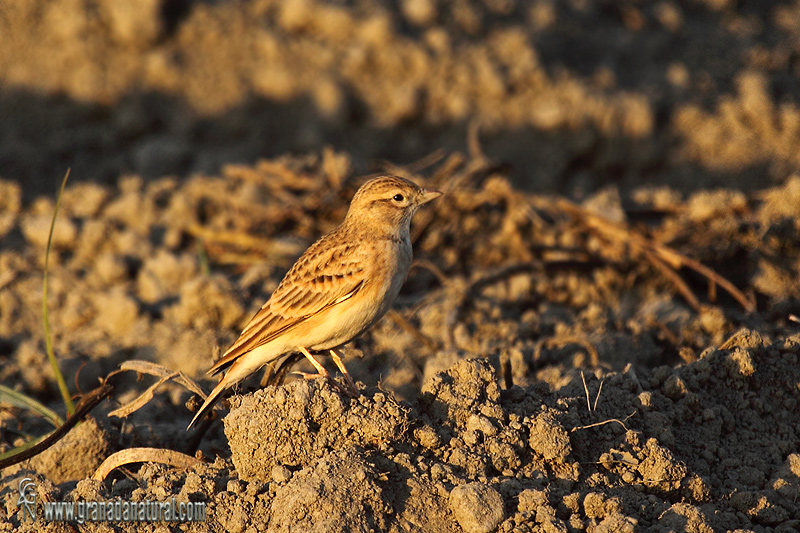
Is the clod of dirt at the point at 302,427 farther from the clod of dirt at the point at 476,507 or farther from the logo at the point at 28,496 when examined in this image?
the logo at the point at 28,496

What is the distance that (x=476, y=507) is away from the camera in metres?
3.86

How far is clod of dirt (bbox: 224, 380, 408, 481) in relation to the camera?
4.27 metres

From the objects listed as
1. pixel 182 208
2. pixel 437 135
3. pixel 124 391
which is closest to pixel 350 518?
pixel 124 391

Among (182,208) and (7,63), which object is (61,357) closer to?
(182,208)

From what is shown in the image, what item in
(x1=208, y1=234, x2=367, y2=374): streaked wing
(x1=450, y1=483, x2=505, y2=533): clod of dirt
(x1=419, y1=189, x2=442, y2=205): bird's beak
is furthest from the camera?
(x1=419, y1=189, x2=442, y2=205): bird's beak

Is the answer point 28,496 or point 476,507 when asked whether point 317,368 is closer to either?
point 476,507

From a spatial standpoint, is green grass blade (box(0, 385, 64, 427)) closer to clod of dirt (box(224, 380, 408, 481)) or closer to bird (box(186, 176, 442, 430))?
bird (box(186, 176, 442, 430))

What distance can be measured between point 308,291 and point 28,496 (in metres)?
1.89

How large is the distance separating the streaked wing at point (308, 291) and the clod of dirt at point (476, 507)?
1.60 m

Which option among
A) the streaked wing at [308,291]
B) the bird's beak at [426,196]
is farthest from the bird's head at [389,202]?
the streaked wing at [308,291]

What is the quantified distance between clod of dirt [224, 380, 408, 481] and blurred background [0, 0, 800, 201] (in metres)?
6.10

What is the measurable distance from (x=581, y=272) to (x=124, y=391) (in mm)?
4008

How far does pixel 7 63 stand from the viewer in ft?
34.6

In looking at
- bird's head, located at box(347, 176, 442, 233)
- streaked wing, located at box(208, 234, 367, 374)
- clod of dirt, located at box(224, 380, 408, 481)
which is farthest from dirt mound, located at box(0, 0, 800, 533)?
bird's head, located at box(347, 176, 442, 233)
